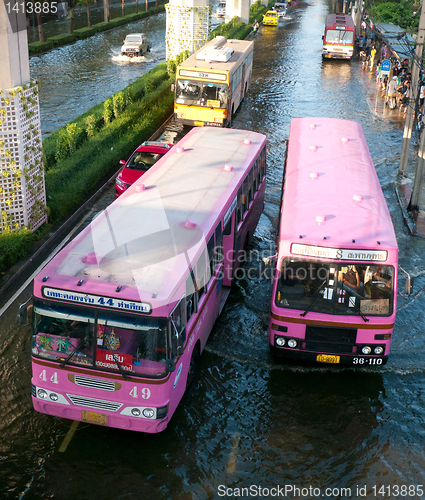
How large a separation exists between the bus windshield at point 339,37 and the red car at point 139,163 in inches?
1056

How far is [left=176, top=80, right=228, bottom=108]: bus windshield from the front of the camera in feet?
77.2

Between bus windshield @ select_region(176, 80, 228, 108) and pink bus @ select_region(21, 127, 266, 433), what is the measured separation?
46.9 ft

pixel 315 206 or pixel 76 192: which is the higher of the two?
pixel 315 206

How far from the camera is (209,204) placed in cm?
1088

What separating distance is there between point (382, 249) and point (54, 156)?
12.6 metres

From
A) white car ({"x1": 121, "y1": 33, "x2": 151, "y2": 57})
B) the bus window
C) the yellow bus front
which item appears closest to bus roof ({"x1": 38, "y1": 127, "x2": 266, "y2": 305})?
the bus window

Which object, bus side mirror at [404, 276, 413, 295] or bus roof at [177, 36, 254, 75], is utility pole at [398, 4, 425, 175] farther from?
bus side mirror at [404, 276, 413, 295]

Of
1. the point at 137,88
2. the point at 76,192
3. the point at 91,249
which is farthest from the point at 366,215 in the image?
the point at 137,88

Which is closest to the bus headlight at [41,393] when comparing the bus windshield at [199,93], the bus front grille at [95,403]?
the bus front grille at [95,403]

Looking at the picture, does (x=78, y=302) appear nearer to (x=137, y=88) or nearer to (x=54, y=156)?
(x=54, y=156)

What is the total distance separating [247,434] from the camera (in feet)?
30.3

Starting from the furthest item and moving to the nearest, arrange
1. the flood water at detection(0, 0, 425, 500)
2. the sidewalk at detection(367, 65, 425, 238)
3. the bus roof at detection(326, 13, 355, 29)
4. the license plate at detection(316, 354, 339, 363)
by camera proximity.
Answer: the bus roof at detection(326, 13, 355, 29) → the sidewalk at detection(367, 65, 425, 238) → the license plate at detection(316, 354, 339, 363) → the flood water at detection(0, 0, 425, 500)

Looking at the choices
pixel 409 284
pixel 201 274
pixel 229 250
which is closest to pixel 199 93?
pixel 229 250

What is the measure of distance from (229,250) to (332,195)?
2.33 meters
